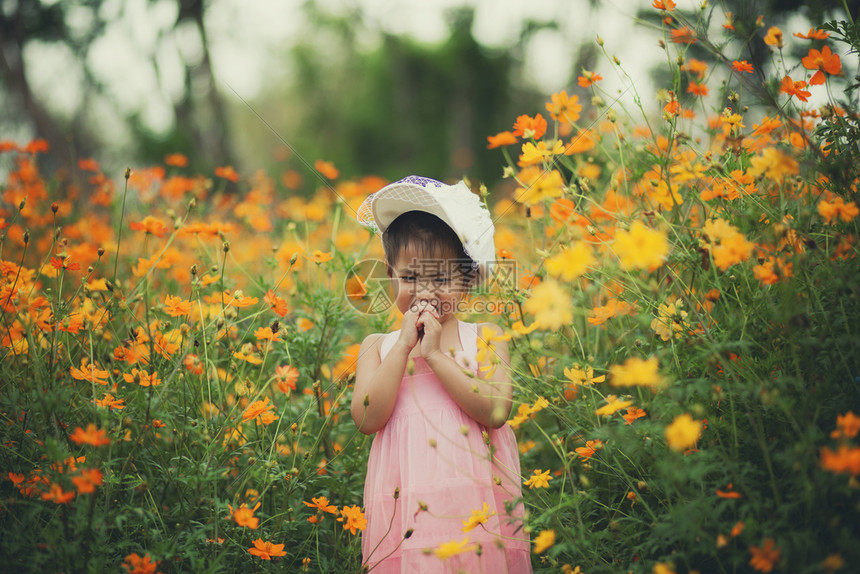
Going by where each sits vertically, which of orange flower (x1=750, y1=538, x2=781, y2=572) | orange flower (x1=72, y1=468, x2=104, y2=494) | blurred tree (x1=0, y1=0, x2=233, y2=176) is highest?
blurred tree (x1=0, y1=0, x2=233, y2=176)

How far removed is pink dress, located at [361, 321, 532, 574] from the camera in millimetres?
1377

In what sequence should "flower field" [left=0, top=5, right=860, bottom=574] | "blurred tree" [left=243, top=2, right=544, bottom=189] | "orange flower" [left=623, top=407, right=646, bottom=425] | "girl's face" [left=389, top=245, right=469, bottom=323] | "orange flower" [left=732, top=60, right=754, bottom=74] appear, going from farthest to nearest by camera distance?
"blurred tree" [left=243, top=2, right=544, bottom=189], "girl's face" [left=389, top=245, right=469, bottom=323], "orange flower" [left=732, top=60, right=754, bottom=74], "orange flower" [left=623, top=407, right=646, bottom=425], "flower field" [left=0, top=5, right=860, bottom=574]

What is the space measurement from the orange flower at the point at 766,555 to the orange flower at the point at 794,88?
109 cm

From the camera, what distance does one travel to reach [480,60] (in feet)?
44.9

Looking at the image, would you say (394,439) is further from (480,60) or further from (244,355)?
(480,60)

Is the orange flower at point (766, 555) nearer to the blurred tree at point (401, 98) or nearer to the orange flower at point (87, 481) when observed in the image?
the orange flower at point (87, 481)

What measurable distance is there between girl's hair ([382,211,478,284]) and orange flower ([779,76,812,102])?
0.91 metres

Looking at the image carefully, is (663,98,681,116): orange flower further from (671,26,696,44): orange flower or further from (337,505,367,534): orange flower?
(337,505,367,534): orange flower

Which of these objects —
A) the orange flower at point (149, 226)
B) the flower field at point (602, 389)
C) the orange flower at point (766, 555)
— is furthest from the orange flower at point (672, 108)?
the orange flower at point (149, 226)

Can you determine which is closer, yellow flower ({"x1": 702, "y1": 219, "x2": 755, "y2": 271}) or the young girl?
yellow flower ({"x1": 702, "y1": 219, "x2": 755, "y2": 271})

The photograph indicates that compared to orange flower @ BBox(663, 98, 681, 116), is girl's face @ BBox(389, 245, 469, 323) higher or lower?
lower

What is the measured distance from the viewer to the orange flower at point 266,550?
1.32m

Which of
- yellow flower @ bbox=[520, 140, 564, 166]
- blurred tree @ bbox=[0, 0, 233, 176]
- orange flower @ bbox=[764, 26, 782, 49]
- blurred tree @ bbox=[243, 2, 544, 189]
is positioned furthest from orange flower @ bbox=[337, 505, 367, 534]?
blurred tree @ bbox=[243, 2, 544, 189]

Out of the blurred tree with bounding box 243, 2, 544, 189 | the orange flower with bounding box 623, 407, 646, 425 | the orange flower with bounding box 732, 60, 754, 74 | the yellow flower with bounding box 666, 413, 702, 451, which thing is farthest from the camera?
the blurred tree with bounding box 243, 2, 544, 189
